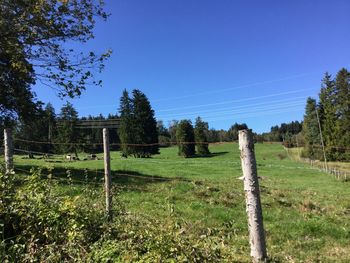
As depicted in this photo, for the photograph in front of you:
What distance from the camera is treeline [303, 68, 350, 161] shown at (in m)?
75.4

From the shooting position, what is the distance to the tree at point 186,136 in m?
81.7

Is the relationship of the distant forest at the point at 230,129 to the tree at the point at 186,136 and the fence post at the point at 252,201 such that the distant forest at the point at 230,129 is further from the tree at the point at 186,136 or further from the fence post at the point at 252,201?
the fence post at the point at 252,201

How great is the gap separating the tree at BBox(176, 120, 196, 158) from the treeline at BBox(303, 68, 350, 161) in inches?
934

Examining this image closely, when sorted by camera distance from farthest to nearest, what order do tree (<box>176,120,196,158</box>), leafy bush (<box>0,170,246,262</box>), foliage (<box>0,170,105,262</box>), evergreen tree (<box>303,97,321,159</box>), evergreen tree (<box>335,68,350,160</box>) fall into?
evergreen tree (<box>303,97,321,159</box>) < tree (<box>176,120,196,158</box>) < evergreen tree (<box>335,68,350,160</box>) < foliage (<box>0,170,105,262</box>) < leafy bush (<box>0,170,246,262</box>)

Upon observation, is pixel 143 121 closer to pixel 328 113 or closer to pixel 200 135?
pixel 200 135

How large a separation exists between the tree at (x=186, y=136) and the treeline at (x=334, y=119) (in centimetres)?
2372

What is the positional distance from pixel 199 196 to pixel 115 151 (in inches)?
2981

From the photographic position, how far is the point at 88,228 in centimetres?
604

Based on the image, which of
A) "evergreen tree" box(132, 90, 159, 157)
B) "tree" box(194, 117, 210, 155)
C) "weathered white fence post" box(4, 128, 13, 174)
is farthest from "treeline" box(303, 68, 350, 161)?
"weathered white fence post" box(4, 128, 13, 174)

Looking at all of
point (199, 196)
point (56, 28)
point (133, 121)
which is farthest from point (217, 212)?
point (133, 121)

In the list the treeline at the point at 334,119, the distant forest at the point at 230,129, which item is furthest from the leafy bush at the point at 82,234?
the treeline at the point at 334,119

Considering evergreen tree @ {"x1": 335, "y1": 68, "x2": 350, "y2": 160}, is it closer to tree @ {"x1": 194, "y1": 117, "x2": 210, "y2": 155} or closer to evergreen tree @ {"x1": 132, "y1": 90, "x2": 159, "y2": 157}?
tree @ {"x1": 194, "y1": 117, "x2": 210, "y2": 155}

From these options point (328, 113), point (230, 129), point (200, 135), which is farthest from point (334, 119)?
point (200, 135)

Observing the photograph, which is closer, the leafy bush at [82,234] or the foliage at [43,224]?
the leafy bush at [82,234]
